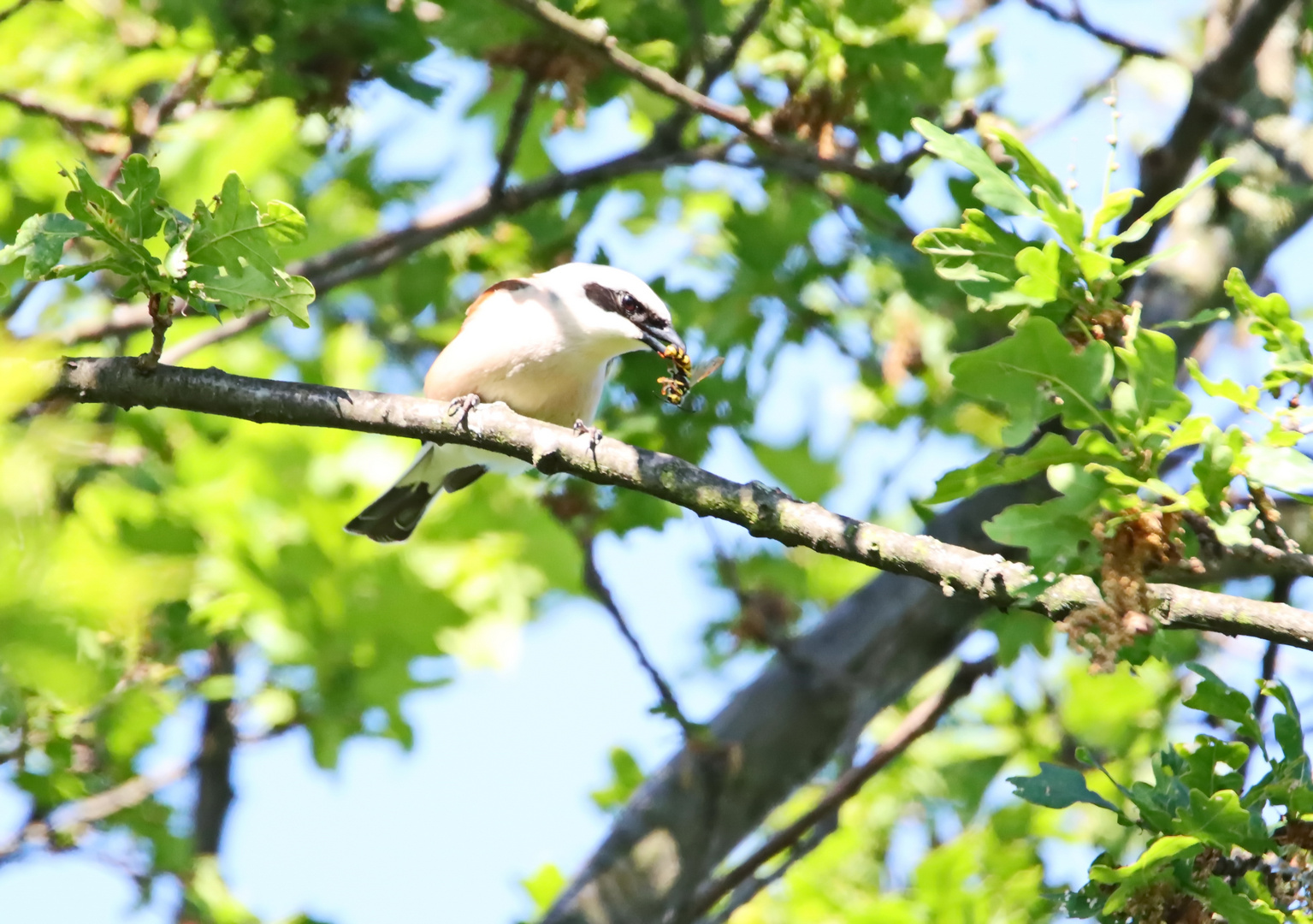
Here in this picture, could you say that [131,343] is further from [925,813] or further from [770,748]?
[925,813]

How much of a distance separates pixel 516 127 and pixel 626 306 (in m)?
0.95

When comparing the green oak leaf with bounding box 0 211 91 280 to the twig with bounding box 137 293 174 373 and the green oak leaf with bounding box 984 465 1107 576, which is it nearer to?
the twig with bounding box 137 293 174 373

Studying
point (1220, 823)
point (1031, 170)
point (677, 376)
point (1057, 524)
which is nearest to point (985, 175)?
point (1031, 170)

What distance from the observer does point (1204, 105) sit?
19.0 feet

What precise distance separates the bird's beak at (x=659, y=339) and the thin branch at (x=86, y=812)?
3.02m

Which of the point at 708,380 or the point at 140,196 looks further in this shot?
the point at 708,380

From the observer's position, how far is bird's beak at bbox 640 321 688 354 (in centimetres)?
586

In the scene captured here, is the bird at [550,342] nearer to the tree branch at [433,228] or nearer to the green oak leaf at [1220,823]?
the tree branch at [433,228]

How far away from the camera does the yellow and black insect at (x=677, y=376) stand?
17.6 ft

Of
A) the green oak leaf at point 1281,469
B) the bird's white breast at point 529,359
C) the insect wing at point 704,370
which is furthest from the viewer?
the bird's white breast at point 529,359

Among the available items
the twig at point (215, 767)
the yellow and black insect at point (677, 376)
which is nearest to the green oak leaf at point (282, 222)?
the yellow and black insect at point (677, 376)

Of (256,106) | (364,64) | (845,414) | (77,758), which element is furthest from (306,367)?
(845,414)

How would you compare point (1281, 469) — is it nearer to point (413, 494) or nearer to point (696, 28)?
point (696, 28)

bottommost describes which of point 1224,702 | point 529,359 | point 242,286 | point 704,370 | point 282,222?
point 242,286
